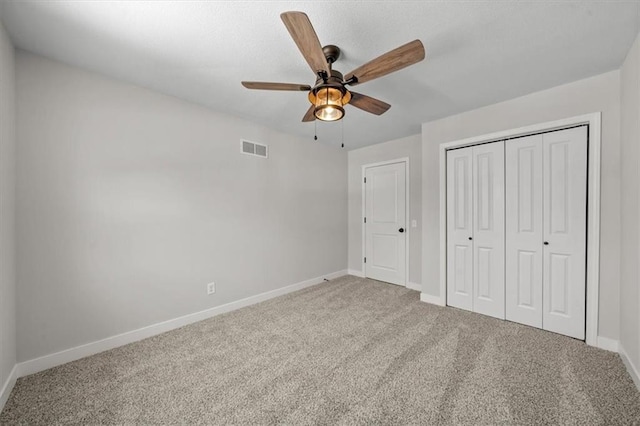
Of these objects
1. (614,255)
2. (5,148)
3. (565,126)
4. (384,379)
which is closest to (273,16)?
(5,148)

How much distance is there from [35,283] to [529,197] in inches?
178

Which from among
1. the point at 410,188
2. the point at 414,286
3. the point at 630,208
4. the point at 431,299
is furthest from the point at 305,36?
the point at 414,286

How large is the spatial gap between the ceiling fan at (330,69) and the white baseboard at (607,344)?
280cm

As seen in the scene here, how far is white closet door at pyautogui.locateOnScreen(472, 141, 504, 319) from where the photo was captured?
287 cm

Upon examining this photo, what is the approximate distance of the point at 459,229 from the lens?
318 cm

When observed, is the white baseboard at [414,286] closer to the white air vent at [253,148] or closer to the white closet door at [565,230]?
the white closet door at [565,230]

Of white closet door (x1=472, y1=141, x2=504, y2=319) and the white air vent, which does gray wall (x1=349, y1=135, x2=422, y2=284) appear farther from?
the white air vent

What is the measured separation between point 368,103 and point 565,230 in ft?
7.57

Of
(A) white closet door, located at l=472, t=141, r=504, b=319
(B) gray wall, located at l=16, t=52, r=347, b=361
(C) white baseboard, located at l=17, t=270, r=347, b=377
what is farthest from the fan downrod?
(C) white baseboard, located at l=17, t=270, r=347, b=377

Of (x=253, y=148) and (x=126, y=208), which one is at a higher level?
(x=253, y=148)

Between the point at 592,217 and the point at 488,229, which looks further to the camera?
the point at 488,229

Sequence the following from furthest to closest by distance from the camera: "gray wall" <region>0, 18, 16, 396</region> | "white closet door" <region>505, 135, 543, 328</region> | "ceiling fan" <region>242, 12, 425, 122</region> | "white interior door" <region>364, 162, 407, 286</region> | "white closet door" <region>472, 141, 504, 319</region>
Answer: "white interior door" <region>364, 162, 407, 286</region> < "white closet door" <region>472, 141, 504, 319</region> < "white closet door" <region>505, 135, 543, 328</region> < "gray wall" <region>0, 18, 16, 396</region> < "ceiling fan" <region>242, 12, 425, 122</region>

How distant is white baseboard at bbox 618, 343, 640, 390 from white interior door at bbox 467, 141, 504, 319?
2.86 feet

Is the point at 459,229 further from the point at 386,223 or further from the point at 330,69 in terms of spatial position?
the point at 330,69
